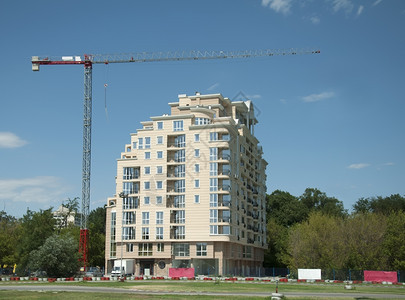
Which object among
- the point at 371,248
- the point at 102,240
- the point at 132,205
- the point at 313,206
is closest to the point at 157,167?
the point at 132,205

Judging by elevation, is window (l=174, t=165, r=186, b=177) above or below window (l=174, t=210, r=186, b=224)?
above

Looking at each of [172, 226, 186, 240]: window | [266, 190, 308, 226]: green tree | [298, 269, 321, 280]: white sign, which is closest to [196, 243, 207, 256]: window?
[172, 226, 186, 240]: window

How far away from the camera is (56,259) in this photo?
7531cm

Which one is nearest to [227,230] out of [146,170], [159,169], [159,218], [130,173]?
[159,218]

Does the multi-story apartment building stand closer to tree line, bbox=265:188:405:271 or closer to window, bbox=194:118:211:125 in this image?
window, bbox=194:118:211:125

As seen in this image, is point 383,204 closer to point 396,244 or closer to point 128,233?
point 396,244

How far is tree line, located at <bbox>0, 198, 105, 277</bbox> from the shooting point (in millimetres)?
76188

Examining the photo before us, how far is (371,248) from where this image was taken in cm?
8450

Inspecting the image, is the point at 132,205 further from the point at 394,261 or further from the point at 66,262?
the point at 394,261

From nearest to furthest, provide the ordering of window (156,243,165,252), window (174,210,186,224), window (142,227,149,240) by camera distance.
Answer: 1. window (174,210,186,224)
2. window (156,243,165,252)
3. window (142,227,149,240)

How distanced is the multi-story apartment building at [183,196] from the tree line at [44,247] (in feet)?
44.7

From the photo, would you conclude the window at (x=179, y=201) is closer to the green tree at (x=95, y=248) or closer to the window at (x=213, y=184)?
the window at (x=213, y=184)

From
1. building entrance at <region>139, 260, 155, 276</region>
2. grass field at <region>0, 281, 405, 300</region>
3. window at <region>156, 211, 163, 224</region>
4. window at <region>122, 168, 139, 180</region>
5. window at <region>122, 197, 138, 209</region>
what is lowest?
building entrance at <region>139, 260, 155, 276</region>

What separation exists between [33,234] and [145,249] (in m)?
21.5
